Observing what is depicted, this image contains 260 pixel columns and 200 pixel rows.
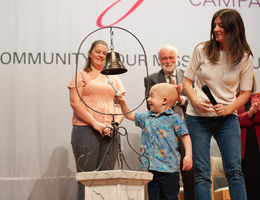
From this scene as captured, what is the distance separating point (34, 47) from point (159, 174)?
265 centimetres

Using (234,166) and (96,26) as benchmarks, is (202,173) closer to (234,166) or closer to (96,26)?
(234,166)

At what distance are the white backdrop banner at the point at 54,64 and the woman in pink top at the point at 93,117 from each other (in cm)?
92

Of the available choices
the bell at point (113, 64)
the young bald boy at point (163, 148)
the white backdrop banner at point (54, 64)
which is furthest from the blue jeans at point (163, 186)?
the white backdrop banner at point (54, 64)

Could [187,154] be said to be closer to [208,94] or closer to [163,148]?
[163,148]

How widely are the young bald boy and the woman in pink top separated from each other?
727 mm

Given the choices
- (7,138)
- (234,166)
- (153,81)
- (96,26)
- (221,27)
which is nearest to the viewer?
(234,166)

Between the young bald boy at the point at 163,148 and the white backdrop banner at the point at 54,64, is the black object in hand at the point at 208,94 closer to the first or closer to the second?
the young bald boy at the point at 163,148

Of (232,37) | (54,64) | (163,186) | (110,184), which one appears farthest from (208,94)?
(54,64)

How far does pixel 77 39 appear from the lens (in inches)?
187

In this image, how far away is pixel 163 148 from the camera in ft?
8.68

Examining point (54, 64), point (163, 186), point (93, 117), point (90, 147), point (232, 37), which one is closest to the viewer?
point (163, 186)

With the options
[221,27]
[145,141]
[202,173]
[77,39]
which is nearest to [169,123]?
[145,141]

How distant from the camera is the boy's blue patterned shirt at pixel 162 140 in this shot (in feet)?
8.61

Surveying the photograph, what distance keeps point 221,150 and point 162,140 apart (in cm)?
41
